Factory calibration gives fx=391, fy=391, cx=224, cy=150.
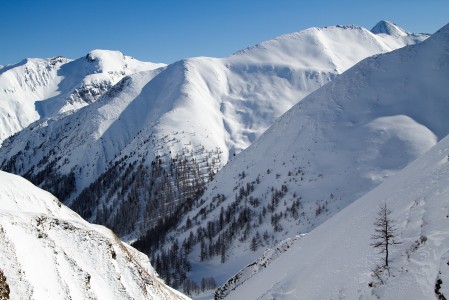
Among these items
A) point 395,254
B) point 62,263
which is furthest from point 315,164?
point 62,263

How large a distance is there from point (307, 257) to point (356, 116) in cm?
15252

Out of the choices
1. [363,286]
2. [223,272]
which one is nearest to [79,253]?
[363,286]

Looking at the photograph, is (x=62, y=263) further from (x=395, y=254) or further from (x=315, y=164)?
(x=315, y=164)

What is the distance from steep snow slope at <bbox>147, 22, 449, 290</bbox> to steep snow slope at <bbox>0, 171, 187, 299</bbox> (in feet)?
303

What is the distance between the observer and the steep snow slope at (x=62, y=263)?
25875 millimetres

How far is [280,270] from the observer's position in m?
43.8

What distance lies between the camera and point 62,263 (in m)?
28.8

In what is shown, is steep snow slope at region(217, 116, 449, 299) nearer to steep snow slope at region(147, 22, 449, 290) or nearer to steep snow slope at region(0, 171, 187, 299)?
steep snow slope at region(0, 171, 187, 299)

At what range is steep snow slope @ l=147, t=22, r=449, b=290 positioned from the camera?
130 metres

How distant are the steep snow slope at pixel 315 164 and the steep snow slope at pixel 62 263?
303ft

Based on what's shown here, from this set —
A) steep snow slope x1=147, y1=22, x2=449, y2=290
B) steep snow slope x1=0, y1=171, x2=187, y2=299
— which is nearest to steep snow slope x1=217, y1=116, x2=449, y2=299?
steep snow slope x1=0, y1=171, x2=187, y2=299

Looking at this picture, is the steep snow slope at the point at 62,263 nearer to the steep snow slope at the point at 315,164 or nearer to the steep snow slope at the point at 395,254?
the steep snow slope at the point at 395,254

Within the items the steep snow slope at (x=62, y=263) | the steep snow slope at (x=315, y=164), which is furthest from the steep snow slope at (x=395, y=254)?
the steep snow slope at (x=315, y=164)

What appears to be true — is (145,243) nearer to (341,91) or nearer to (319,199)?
(319,199)
